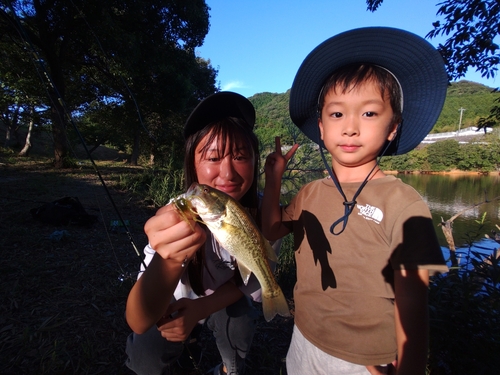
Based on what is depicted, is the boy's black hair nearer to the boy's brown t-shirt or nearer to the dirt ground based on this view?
the boy's brown t-shirt

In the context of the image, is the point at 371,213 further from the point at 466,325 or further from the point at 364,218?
the point at 466,325

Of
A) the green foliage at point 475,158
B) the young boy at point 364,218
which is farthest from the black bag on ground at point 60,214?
the green foliage at point 475,158

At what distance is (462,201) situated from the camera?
1562cm

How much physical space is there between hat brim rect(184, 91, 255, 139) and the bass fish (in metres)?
0.83

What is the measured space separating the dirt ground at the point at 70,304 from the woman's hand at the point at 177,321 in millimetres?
744

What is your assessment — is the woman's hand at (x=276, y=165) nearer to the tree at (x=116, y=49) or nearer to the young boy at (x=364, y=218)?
the young boy at (x=364, y=218)

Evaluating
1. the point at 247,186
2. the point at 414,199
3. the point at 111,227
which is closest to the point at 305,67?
the point at 247,186

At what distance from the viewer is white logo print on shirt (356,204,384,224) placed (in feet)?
4.85

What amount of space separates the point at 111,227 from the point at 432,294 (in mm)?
5618

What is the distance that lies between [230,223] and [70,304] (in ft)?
9.65

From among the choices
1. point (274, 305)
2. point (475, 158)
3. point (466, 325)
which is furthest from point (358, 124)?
point (475, 158)

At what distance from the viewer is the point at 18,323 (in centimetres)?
276

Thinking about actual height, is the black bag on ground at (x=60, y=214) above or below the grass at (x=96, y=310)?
above

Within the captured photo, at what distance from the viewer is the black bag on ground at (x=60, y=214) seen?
5348mm
